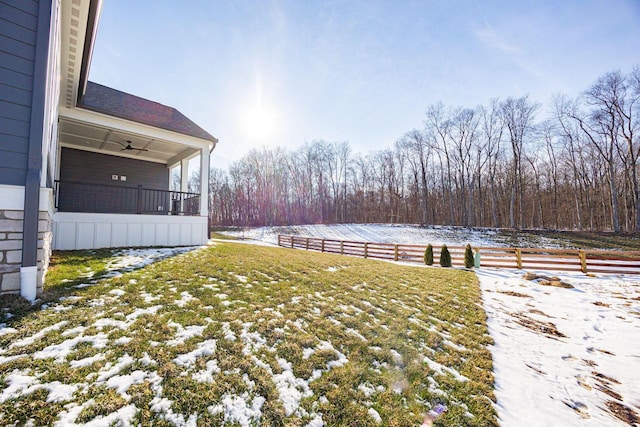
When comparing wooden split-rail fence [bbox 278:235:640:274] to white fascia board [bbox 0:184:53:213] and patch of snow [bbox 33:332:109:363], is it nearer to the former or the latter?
patch of snow [bbox 33:332:109:363]

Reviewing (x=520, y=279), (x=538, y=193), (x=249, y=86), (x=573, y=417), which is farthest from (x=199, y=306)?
(x=538, y=193)

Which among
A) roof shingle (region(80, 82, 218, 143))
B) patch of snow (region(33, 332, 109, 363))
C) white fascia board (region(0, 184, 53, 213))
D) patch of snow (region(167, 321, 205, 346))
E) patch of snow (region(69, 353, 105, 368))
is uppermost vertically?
roof shingle (region(80, 82, 218, 143))

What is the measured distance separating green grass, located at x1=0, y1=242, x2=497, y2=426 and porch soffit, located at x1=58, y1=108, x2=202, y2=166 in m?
4.75

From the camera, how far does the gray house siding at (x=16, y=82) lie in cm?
299

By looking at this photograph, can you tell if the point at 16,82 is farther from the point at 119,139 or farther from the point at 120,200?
the point at 120,200

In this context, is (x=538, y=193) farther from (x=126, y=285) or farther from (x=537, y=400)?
(x=126, y=285)

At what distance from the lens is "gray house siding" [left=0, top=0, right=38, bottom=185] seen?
9.80ft

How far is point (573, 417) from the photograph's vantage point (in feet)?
8.18

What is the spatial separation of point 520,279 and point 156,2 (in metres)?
13.1

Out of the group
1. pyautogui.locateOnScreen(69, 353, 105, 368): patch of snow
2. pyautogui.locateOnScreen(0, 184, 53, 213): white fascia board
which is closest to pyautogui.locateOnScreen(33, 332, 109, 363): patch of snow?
pyautogui.locateOnScreen(69, 353, 105, 368): patch of snow

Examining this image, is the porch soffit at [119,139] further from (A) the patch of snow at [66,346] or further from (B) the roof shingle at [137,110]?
(A) the patch of snow at [66,346]

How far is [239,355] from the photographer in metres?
2.59

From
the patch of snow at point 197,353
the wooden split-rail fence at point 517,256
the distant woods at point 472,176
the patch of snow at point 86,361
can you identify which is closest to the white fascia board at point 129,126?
the patch of snow at point 86,361

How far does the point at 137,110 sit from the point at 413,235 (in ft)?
71.5
